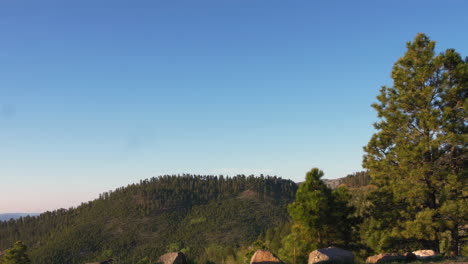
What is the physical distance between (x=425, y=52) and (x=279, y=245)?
330 ft

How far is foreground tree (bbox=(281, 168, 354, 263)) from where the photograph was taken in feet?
106

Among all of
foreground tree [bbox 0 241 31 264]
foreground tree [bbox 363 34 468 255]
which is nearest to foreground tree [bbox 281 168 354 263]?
foreground tree [bbox 363 34 468 255]

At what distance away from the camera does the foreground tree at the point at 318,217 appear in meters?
32.2

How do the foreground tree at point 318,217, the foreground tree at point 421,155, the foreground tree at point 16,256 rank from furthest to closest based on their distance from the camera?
the foreground tree at point 16,256, the foreground tree at point 318,217, the foreground tree at point 421,155

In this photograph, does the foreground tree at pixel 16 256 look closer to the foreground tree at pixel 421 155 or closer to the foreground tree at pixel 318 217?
the foreground tree at pixel 318 217

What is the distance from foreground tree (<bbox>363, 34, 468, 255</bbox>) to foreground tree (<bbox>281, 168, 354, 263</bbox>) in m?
5.34

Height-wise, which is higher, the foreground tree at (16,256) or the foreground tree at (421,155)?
the foreground tree at (421,155)

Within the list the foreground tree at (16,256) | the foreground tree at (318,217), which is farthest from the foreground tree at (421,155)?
the foreground tree at (16,256)

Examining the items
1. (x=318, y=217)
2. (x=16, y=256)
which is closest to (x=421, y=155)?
(x=318, y=217)

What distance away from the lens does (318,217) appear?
32.1 metres

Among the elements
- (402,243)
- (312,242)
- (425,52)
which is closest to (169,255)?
(312,242)

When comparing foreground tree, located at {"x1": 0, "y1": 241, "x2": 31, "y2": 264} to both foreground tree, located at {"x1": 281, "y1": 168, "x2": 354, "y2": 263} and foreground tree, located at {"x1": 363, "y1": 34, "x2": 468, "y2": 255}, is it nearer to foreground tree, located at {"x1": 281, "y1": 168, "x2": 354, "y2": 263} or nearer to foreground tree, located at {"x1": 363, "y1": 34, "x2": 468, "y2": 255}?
foreground tree, located at {"x1": 281, "y1": 168, "x2": 354, "y2": 263}

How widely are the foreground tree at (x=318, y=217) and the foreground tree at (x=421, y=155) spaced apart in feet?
17.5

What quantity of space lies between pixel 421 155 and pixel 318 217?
11423 mm
